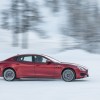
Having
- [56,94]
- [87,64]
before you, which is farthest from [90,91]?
[87,64]

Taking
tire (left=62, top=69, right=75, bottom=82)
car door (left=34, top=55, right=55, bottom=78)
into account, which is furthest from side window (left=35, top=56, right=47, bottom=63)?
tire (left=62, top=69, right=75, bottom=82)

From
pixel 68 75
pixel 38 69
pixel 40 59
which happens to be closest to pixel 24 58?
pixel 40 59

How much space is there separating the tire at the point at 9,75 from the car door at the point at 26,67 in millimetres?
268

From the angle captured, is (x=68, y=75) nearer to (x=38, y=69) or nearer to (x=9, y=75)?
(x=38, y=69)

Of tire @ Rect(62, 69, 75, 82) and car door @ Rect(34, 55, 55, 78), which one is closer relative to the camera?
tire @ Rect(62, 69, 75, 82)

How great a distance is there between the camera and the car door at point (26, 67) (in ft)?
53.8

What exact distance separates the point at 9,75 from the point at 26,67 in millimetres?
807

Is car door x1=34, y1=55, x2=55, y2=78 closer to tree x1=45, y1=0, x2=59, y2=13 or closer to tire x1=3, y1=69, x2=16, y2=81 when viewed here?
tire x1=3, y1=69, x2=16, y2=81

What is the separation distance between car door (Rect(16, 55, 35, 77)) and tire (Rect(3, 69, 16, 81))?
0.27m

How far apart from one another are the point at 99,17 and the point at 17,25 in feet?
43.3

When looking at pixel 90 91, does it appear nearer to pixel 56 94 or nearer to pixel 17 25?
pixel 56 94

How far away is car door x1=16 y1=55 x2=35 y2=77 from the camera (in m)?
16.4

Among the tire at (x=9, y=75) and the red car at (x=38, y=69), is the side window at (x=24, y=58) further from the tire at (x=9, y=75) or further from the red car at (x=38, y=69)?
the tire at (x=9, y=75)

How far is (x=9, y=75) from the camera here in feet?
54.2
